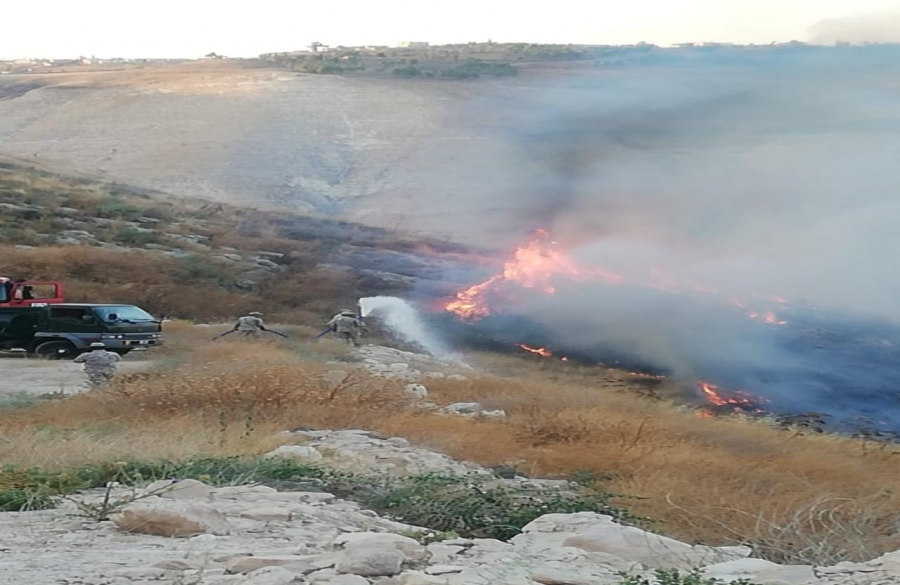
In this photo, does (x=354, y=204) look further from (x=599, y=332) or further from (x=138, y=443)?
(x=138, y=443)

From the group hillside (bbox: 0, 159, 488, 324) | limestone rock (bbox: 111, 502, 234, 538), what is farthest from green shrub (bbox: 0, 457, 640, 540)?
hillside (bbox: 0, 159, 488, 324)

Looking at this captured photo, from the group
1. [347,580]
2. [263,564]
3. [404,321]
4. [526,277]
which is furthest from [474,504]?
[526,277]

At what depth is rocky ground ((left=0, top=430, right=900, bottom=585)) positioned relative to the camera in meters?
5.70

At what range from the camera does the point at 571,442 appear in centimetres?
1243

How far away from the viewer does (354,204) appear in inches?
1842

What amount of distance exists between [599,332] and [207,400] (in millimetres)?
15071

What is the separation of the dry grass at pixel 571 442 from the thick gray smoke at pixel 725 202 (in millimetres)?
8432

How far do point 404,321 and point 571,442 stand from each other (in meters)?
16.8

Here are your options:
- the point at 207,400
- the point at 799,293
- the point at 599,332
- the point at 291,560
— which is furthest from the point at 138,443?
the point at 799,293

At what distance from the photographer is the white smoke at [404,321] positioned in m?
26.9

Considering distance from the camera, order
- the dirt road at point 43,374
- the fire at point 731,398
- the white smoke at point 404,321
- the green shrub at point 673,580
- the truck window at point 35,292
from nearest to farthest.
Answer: the green shrub at point 673,580, the dirt road at point 43,374, the fire at point 731,398, the truck window at point 35,292, the white smoke at point 404,321

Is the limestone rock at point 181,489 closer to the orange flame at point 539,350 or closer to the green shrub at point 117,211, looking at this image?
the orange flame at point 539,350

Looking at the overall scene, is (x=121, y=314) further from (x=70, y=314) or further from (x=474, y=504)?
(x=474, y=504)

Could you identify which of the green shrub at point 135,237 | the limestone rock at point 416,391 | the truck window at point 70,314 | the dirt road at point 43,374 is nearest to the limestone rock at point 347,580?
the limestone rock at point 416,391
